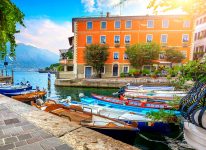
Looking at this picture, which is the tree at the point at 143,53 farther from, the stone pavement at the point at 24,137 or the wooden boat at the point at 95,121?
the stone pavement at the point at 24,137

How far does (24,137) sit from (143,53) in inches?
1114

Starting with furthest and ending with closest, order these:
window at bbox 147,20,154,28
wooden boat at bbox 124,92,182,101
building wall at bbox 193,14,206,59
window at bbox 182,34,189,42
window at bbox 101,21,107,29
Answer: window at bbox 101,21,107,29 < building wall at bbox 193,14,206,59 < window at bbox 147,20,154,28 < window at bbox 182,34,189,42 < wooden boat at bbox 124,92,182,101

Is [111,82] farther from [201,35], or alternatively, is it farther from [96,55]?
[201,35]

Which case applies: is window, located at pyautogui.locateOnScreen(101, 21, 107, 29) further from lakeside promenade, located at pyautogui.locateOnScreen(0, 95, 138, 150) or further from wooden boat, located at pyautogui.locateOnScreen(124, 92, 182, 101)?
lakeside promenade, located at pyautogui.locateOnScreen(0, 95, 138, 150)

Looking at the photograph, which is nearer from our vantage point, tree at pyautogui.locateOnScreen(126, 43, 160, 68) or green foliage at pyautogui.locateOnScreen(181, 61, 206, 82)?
green foliage at pyautogui.locateOnScreen(181, 61, 206, 82)

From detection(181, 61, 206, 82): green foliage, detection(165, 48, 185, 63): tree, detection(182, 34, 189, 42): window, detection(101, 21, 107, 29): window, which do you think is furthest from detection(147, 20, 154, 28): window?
detection(181, 61, 206, 82): green foliage

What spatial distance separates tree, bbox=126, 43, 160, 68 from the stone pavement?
2772 cm

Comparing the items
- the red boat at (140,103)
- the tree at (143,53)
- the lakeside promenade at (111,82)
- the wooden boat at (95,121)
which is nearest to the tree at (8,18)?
the wooden boat at (95,121)

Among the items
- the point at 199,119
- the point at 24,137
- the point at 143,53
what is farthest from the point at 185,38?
the point at 24,137

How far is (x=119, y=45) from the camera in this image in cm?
3262

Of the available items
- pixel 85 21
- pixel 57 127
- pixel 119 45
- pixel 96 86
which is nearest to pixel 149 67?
pixel 119 45

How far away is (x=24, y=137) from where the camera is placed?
2.79 metres

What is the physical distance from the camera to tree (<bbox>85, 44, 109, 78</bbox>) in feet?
98.6

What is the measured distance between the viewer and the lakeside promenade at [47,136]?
2.42 metres
